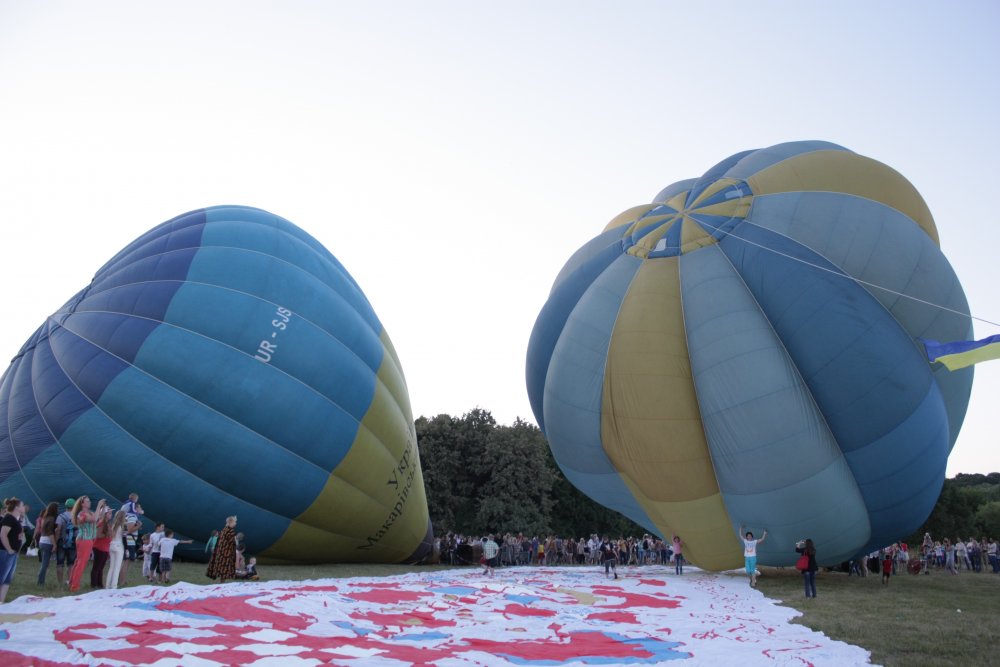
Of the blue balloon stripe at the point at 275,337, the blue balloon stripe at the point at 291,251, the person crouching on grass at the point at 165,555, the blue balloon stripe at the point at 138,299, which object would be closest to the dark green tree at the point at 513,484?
the blue balloon stripe at the point at 291,251

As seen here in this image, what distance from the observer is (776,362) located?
12242mm

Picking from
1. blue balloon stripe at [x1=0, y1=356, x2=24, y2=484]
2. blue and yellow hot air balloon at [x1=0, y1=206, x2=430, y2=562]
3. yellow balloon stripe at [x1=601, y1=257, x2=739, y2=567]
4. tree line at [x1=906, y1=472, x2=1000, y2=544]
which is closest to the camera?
blue and yellow hot air balloon at [x1=0, y1=206, x2=430, y2=562]

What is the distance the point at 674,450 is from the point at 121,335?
1025 cm

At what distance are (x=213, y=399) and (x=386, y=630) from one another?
22.3 ft

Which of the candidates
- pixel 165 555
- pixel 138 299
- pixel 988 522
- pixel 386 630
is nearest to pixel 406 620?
pixel 386 630

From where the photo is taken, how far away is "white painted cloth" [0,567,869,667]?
17.7ft

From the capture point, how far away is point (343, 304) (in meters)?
15.1

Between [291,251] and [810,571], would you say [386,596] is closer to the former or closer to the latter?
[810,571]

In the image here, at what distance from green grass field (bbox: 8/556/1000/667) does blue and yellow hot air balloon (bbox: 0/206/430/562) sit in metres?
1.15

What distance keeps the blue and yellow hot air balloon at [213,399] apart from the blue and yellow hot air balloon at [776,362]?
14.9 feet

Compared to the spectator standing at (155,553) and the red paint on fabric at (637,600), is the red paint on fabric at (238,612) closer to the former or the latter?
the spectator standing at (155,553)

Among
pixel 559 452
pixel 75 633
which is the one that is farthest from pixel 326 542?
pixel 75 633

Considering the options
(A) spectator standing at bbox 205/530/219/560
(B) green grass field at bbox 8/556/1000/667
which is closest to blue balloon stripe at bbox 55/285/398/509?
(A) spectator standing at bbox 205/530/219/560

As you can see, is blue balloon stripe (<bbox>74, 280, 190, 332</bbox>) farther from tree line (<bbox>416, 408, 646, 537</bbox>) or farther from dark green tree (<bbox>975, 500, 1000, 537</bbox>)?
dark green tree (<bbox>975, 500, 1000, 537</bbox>)
